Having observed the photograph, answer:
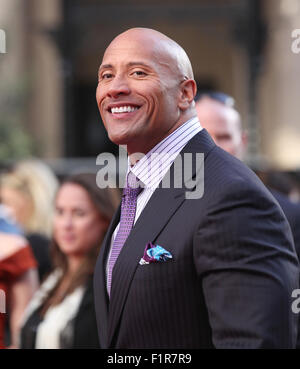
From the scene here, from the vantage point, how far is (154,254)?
87.4 inches

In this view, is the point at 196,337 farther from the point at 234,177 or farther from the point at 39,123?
the point at 39,123

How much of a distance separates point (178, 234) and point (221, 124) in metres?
2.30

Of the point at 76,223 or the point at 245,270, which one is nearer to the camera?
the point at 245,270

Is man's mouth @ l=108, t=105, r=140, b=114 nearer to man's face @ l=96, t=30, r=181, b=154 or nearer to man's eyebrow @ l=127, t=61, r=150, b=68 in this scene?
man's face @ l=96, t=30, r=181, b=154

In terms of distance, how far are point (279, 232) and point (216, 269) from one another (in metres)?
0.21

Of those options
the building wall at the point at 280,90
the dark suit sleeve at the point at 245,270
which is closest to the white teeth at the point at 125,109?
the dark suit sleeve at the point at 245,270

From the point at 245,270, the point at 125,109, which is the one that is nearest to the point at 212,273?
the point at 245,270

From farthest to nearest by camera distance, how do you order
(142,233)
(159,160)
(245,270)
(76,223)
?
(76,223) → (159,160) → (142,233) → (245,270)

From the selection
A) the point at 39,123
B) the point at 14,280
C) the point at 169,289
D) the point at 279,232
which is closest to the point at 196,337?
the point at 169,289

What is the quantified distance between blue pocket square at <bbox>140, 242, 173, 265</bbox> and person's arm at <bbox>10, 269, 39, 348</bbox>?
2613 mm

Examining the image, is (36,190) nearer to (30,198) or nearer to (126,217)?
(30,198)

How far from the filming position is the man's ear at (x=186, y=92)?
241 cm

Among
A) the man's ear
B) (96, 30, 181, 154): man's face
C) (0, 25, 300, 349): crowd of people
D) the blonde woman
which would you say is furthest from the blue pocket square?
the blonde woman

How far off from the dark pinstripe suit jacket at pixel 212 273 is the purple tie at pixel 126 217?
0.35ft
